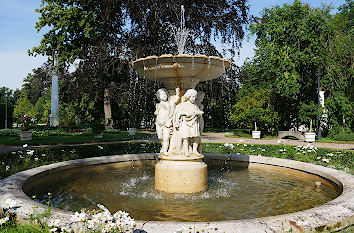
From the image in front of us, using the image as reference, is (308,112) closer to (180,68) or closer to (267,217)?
(180,68)

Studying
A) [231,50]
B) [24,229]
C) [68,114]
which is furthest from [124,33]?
[24,229]

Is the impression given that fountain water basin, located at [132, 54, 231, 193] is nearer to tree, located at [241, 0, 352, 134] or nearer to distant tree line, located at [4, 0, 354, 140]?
distant tree line, located at [4, 0, 354, 140]

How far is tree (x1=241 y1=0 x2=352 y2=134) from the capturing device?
20812 millimetres

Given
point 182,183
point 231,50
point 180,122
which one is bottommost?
point 182,183

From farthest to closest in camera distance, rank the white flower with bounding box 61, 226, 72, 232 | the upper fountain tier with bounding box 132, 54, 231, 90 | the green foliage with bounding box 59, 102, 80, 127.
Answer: the green foliage with bounding box 59, 102, 80, 127
the upper fountain tier with bounding box 132, 54, 231, 90
the white flower with bounding box 61, 226, 72, 232

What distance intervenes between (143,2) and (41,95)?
52.1 metres

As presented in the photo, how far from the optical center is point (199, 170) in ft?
19.9

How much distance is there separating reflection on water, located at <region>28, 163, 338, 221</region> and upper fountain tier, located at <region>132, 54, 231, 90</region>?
2.40 m

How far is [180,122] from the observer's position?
616 centimetres

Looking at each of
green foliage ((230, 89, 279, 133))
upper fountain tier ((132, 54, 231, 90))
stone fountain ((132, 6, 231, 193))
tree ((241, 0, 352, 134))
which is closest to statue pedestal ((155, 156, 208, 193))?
stone fountain ((132, 6, 231, 193))

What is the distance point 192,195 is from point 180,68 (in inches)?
100

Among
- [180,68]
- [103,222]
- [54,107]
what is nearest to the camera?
[103,222]

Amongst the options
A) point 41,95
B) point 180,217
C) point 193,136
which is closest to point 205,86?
point 193,136

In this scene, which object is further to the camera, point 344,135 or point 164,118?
point 344,135
